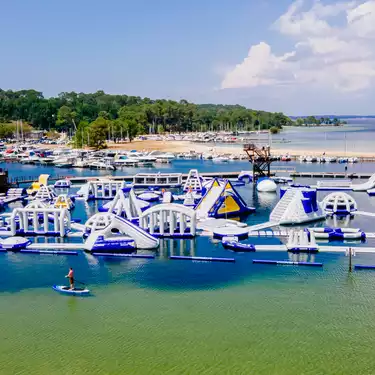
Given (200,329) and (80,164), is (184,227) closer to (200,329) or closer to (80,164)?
(200,329)

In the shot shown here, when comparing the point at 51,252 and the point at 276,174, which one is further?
the point at 276,174

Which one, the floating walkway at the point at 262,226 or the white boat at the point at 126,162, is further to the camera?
the white boat at the point at 126,162

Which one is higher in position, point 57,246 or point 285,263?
point 57,246

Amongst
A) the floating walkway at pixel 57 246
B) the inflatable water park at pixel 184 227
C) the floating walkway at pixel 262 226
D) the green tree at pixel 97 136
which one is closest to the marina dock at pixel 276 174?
the inflatable water park at pixel 184 227

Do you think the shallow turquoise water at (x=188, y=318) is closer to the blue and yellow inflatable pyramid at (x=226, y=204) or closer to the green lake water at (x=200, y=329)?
the green lake water at (x=200, y=329)

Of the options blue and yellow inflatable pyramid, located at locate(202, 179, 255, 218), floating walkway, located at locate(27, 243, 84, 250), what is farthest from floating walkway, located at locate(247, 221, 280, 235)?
floating walkway, located at locate(27, 243, 84, 250)

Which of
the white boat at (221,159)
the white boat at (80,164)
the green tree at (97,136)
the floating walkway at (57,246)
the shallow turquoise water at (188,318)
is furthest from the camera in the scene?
the green tree at (97,136)

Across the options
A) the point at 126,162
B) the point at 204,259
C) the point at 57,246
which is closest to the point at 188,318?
the point at 204,259

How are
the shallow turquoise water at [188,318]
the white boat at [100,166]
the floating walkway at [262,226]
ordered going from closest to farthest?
the shallow turquoise water at [188,318], the floating walkway at [262,226], the white boat at [100,166]
